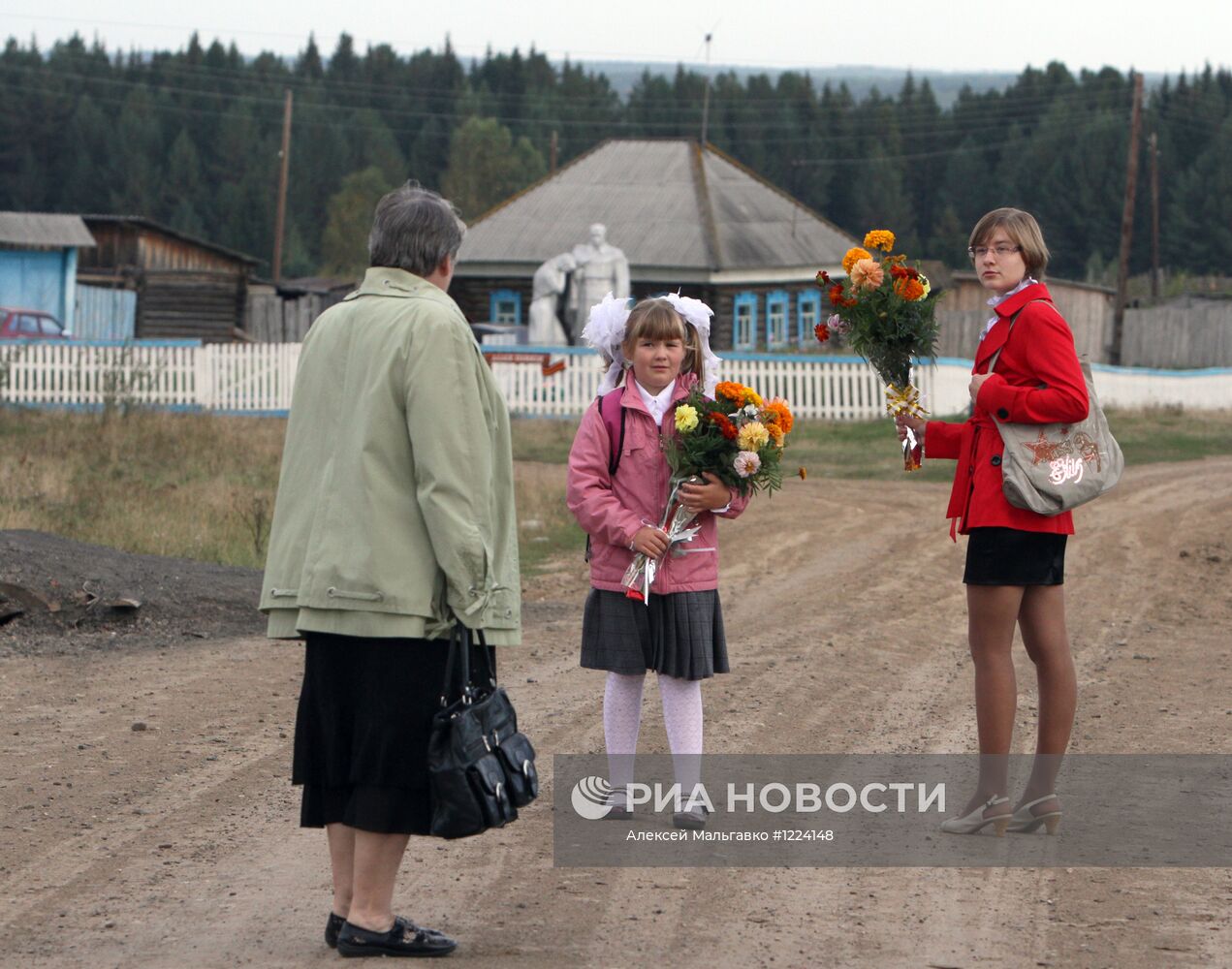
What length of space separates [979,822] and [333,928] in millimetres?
2198

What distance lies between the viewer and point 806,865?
502 centimetres

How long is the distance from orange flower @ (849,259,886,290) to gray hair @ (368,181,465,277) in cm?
187

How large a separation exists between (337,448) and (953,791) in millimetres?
2916

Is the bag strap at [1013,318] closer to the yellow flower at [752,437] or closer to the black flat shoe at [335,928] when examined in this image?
the yellow flower at [752,437]

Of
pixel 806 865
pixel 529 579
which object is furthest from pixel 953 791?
pixel 529 579

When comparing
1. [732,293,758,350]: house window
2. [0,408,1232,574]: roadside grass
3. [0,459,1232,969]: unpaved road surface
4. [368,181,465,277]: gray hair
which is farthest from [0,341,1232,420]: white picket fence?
[368,181,465,277]: gray hair

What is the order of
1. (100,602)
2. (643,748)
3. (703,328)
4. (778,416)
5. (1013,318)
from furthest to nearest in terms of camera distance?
(100,602)
(643,748)
(703,328)
(778,416)
(1013,318)

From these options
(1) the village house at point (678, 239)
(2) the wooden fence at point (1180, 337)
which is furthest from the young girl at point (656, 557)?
(2) the wooden fence at point (1180, 337)

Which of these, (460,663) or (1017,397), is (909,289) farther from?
(460,663)

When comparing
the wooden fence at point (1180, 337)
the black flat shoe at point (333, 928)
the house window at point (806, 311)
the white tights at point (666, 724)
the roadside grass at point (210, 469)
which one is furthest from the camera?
the wooden fence at point (1180, 337)

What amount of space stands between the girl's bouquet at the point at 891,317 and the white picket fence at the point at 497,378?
20.3m

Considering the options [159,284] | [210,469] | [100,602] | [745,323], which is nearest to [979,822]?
[100,602]

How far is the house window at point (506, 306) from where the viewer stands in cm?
3697

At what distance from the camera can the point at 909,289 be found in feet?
18.2
